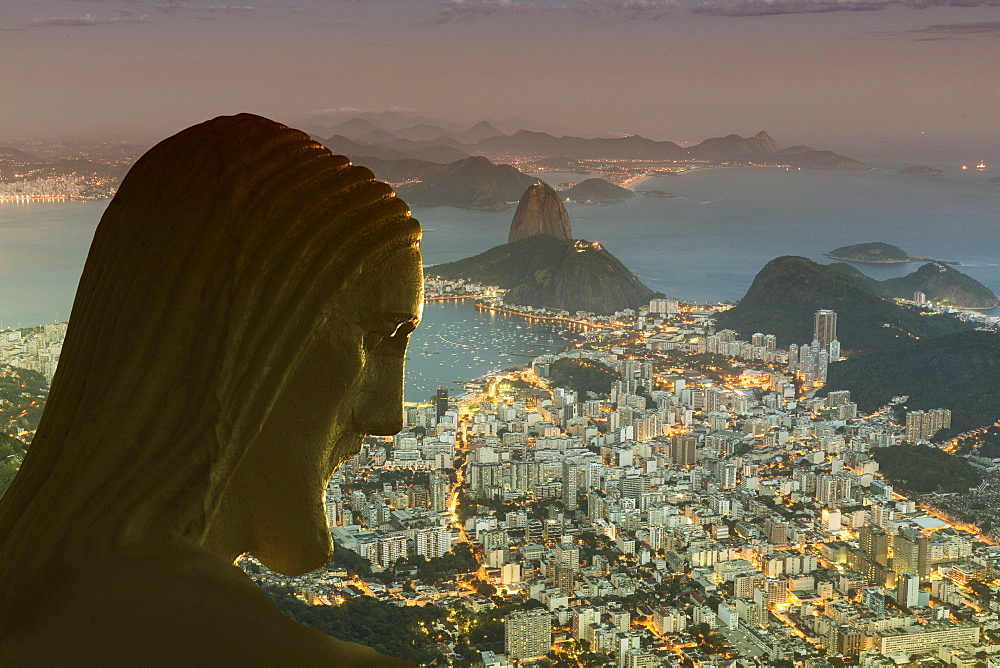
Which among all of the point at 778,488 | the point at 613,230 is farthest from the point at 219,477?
the point at 613,230

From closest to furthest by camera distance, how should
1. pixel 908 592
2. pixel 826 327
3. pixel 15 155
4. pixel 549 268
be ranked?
pixel 908 592 < pixel 15 155 < pixel 826 327 < pixel 549 268

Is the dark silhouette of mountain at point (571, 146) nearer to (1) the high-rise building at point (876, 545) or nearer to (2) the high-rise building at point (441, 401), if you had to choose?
(2) the high-rise building at point (441, 401)

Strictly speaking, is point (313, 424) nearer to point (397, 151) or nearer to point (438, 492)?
point (438, 492)

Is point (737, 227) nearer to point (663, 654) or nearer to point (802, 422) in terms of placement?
point (802, 422)

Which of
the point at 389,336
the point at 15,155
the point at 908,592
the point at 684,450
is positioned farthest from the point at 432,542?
the point at 389,336

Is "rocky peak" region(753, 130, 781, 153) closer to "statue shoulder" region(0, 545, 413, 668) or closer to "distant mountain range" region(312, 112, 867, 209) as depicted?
"distant mountain range" region(312, 112, 867, 209)

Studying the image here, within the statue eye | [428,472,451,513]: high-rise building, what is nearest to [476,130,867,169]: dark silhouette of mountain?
[428,472,451,513]: high-rise building

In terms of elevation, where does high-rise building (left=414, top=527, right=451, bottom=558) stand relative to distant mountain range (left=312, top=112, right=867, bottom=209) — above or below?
below
